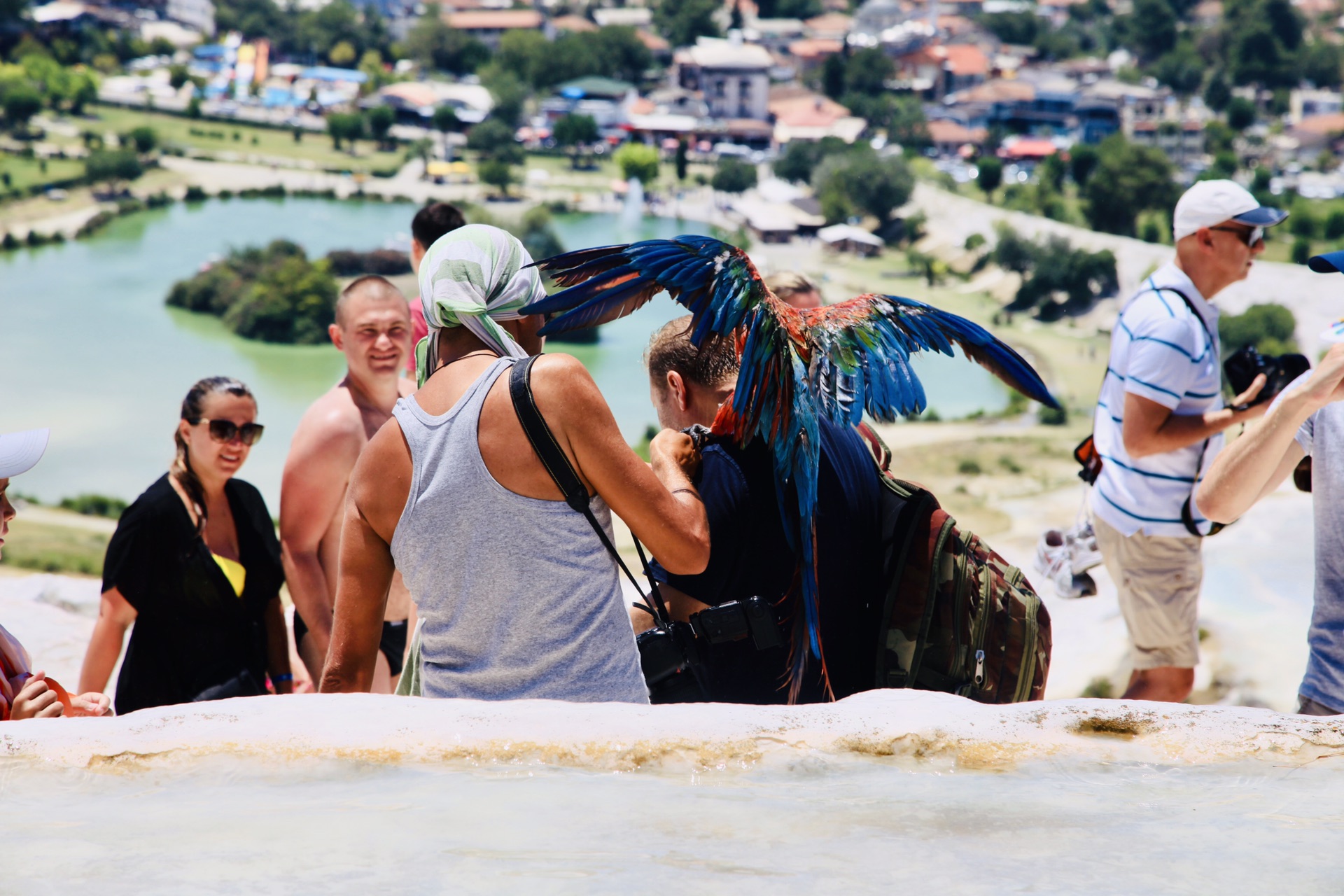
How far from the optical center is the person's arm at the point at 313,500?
293 centimetres

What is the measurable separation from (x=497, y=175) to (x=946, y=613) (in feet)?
190

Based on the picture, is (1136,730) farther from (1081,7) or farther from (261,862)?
(1081,7)

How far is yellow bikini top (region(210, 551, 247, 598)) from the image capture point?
9.55 feet

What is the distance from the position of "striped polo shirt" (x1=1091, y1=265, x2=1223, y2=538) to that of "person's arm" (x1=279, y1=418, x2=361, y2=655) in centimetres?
198

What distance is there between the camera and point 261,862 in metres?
1.51

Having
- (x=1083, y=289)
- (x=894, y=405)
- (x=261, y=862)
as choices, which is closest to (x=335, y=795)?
(x=261, y=862)

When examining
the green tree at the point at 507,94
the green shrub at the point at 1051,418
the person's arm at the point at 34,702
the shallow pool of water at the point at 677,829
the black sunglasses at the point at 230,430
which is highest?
the black sunglasses at the point at 230,430

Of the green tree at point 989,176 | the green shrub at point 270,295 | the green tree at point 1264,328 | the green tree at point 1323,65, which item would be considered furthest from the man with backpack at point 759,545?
the green tree at point 1323,65

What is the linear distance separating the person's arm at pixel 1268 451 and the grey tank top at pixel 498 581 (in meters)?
1.25

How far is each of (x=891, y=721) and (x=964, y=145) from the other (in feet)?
231

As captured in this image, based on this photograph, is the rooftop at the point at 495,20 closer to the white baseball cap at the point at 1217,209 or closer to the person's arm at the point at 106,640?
the white baseball cap at the point at 1217,209

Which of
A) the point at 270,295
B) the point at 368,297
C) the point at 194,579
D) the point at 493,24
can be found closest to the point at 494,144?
the point at 270,295

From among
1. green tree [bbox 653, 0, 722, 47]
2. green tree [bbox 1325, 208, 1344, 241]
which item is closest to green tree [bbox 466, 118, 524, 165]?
green tree [bbox 653, 0, 722, 47]

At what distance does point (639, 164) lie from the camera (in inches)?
2356
